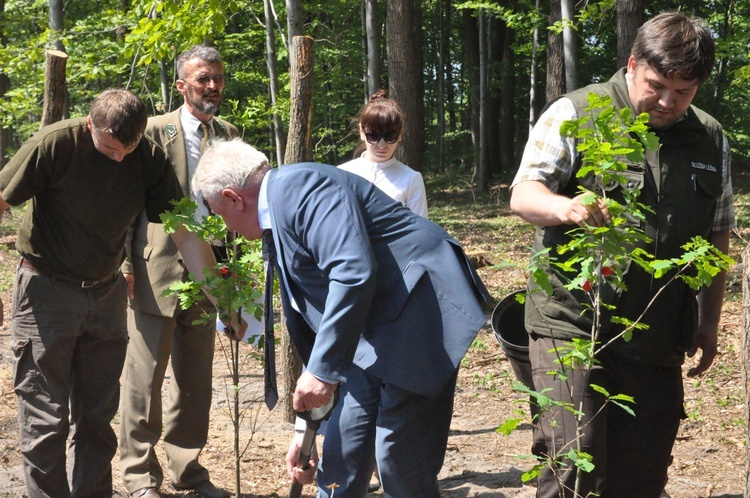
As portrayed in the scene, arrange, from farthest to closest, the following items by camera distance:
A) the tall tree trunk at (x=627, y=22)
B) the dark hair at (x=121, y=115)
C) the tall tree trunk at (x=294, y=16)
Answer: the tall tree trunk at (x=627, y=22), the tall tree trunk at (x=294, y=16), the dark hair at (x=121, y=115)

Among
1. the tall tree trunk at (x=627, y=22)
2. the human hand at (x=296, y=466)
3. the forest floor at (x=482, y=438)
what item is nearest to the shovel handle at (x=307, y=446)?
the human hand at (x=296, y=466)

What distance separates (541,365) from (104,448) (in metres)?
2.40

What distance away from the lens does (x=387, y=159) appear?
15.3ft

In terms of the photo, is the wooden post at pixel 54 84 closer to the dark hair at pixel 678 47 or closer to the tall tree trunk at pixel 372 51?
the dark hair at pixel 678 47

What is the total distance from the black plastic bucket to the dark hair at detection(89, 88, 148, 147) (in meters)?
1.77

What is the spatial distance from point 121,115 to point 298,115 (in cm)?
183

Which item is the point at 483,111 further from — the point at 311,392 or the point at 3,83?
the point at 311,392

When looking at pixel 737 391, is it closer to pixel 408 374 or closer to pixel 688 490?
pixel 688 490

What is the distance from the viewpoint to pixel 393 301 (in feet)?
9.06

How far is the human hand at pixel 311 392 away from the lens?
2.59 meters

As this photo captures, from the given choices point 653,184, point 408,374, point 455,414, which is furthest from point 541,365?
point 455,414

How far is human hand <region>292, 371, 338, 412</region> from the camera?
8.51 feet

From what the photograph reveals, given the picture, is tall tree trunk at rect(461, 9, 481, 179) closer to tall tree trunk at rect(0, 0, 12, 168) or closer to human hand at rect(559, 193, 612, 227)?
tall tree trunk at rect(0, 0, 12, 168)

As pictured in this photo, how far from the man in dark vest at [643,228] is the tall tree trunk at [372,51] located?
9.67m
